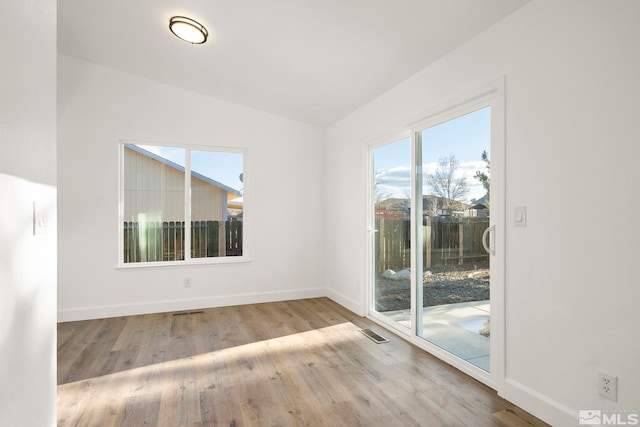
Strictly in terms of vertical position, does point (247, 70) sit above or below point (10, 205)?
above

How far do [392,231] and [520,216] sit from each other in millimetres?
1633

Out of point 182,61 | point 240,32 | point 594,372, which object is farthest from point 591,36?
point 182,61

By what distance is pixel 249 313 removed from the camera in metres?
4.40

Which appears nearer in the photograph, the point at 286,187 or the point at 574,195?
the point at 574,195

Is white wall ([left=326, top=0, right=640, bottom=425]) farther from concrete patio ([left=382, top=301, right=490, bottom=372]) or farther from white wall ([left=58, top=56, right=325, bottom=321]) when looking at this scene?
white wall ([left=58, top=56, right=325, bottom=321])

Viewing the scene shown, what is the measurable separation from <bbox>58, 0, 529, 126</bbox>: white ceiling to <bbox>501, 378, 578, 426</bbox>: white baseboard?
7.79 ft

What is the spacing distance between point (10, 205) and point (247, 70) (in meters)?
3.15

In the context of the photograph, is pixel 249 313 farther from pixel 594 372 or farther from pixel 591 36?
pixel 591 36

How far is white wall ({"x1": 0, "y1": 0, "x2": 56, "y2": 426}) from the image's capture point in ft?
3.32

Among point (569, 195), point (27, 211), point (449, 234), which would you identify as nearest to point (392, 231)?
point (449, 234)

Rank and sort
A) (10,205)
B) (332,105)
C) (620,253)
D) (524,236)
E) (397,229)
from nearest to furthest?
(10,205) < (620,253) < (524,236) < (397,229) < (332,105)

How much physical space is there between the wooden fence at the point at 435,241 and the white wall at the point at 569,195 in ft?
1.26

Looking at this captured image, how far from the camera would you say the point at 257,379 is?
2.68 meters

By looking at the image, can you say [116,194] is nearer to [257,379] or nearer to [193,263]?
[193,263]
